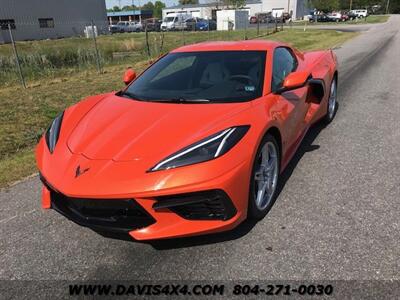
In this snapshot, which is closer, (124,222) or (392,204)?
(124,222)

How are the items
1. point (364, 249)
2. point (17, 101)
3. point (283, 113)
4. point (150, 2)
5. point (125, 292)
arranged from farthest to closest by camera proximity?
point (150, 2), point (17, 101), point (283, 113), point (364, 249), point (125, 292)

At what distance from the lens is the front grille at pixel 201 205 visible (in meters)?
2.73

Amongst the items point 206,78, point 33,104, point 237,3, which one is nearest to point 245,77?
point 206,78

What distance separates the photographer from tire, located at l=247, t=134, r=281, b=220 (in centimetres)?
314

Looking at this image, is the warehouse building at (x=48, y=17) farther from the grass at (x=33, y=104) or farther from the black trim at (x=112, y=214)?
the black trim at (x=112, y=214)

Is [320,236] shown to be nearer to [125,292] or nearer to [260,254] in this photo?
[260,254]

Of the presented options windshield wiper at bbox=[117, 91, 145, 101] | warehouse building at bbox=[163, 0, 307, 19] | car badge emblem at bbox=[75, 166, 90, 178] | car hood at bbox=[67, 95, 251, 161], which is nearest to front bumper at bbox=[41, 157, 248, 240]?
car badge emblem at bbox=[75, 166, 90, 178]

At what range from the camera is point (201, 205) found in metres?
2.81

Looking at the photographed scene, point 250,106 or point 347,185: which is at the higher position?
point 250,106

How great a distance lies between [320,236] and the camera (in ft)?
10.3

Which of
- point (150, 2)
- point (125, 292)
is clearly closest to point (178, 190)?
point (125, 292)

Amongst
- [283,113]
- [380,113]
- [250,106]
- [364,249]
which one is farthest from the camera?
[380,113]

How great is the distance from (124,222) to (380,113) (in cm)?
527

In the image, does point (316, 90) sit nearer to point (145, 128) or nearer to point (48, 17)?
point (145, 128)
